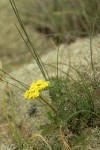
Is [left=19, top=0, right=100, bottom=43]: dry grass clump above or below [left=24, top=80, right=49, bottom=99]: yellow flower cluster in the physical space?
above

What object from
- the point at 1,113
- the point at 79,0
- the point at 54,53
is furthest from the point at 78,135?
the point at 79,0

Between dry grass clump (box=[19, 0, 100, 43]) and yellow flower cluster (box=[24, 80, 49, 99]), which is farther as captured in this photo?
dry grass clump (box=[19, 0, 100, 43])

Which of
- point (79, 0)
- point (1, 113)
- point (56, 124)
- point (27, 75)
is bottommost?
point (56, 124)

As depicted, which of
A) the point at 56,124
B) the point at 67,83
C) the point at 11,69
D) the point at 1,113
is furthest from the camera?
the point at 11,69

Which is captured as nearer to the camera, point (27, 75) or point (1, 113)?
point (1, 113)

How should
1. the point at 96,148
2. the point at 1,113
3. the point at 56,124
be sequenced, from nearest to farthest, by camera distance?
the point at 96,148 → the point at 56,124 → the point at 1,113

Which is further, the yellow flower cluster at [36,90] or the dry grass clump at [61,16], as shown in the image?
the dry grass clump at [61,16]

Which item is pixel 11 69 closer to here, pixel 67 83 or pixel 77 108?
pixel 67 83

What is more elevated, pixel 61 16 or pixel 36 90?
pixel 61 16

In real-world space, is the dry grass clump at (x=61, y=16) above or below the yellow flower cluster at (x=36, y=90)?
above

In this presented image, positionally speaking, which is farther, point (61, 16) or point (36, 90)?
point (61, 16)

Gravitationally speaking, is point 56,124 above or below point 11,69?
below
